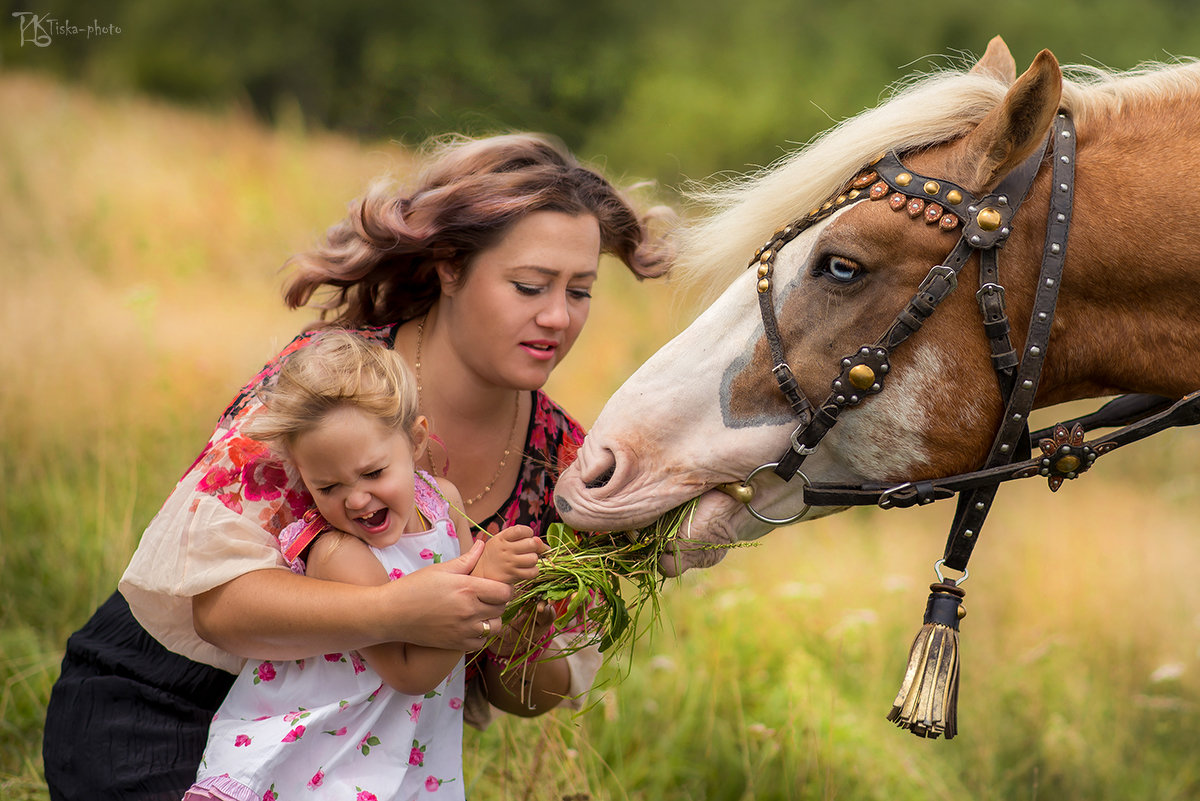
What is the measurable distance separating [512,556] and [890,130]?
1.20 m

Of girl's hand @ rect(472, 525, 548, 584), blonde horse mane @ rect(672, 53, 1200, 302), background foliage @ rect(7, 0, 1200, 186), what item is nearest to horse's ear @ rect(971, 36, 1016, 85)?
blonde horse mane @ rect(672, 53, 1200, 302)

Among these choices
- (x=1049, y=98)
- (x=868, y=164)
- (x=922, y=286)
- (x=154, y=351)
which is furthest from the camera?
(x=154, y=351)

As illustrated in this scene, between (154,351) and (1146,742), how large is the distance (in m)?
5.51

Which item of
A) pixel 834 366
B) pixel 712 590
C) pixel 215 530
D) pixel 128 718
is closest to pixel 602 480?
pixel 834 366

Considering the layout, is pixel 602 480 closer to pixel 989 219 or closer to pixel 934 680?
pixel 934 680

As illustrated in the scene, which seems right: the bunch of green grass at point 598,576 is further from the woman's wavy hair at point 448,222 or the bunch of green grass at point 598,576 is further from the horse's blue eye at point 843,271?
the woman's wavy hair at point 448,222

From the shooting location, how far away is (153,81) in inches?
673

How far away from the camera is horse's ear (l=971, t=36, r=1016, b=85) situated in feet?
7.00

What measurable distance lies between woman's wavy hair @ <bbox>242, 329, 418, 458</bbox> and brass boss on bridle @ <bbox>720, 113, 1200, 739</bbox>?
0.73 metres

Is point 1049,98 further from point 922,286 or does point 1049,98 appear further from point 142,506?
point 142,506

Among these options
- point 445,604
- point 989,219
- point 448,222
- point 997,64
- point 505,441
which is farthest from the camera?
point 505,441

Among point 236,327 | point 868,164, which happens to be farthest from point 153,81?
point 868,164

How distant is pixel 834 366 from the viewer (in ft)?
6.27

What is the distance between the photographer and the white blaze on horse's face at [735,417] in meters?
1.91
